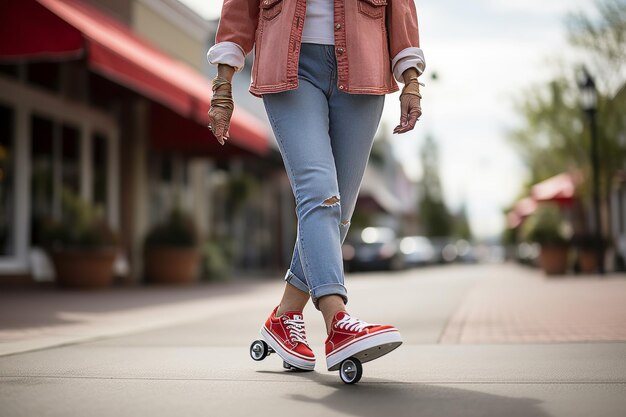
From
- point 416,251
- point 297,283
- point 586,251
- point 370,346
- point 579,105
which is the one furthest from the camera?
point 416,251

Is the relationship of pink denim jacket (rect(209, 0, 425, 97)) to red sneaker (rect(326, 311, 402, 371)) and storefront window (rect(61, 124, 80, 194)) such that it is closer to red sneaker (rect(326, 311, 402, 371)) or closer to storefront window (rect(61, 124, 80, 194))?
red sneaker (rect(326, 311, 402, 371))

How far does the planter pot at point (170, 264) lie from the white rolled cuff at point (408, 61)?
10.6 m

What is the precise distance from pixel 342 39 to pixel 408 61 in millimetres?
293

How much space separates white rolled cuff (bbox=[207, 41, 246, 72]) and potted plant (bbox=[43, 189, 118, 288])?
8149mm

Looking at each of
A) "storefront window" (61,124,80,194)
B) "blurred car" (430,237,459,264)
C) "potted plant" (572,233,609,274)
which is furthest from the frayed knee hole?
"blurred car" (430,237,459,264)

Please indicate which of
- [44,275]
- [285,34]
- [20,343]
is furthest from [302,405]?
[44,275]

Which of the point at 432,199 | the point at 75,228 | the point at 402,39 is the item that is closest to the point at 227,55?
the point at 402,39

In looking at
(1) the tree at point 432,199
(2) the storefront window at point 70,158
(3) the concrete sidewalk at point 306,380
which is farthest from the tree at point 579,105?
(1) the tree at point 432,199

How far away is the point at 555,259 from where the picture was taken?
17359 millimetres

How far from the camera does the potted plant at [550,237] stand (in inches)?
684

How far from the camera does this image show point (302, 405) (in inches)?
107

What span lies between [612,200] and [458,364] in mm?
22034

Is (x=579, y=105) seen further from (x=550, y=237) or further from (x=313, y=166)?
(x=313, y=166)

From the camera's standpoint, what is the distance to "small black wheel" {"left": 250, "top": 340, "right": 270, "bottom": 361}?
3660 millimetres
